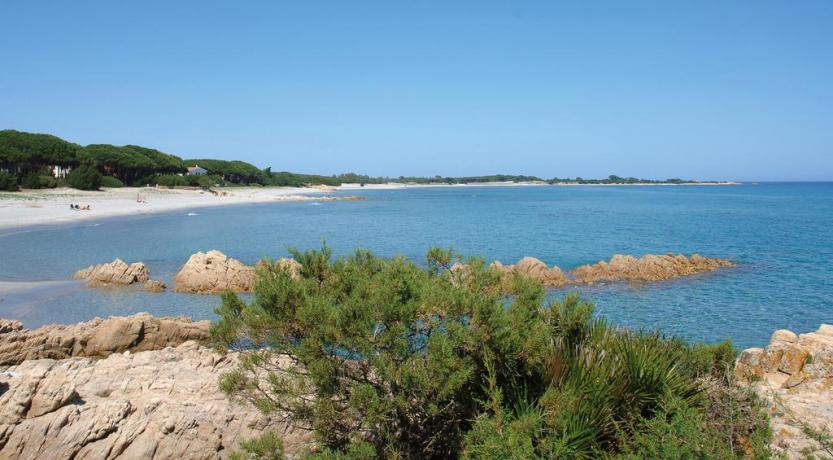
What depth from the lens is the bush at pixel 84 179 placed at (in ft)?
212

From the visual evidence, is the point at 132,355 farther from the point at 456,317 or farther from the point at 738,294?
the point at 738,294

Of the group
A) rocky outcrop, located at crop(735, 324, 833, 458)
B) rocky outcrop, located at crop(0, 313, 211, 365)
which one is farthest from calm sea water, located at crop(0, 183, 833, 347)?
rocky outcrop, located at crop(735, 324, 833, 458)

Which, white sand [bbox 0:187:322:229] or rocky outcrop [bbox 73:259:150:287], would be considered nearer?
rocky outcrop [bbox 73:259:150:287]

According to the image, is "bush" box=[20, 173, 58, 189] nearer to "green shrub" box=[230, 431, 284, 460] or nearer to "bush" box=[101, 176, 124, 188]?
"bush" box=[101, 176, 124, 188]

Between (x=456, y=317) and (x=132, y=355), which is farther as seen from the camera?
(x=132, y=355)

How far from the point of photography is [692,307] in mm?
19375

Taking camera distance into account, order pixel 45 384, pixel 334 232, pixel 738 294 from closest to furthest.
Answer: pixel 45 384 → pixel 738 294 → pixel 334 232

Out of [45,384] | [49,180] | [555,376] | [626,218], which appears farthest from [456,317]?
[49,180]

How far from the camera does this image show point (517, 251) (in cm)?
3491

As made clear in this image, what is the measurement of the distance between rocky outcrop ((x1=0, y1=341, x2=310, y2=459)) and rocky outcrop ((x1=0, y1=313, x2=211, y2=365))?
95.4 inches

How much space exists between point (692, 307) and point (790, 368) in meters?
10.7

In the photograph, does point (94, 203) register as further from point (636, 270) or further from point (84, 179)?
point (636, 270)

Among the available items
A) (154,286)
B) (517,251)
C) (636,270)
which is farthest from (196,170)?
(636,270)

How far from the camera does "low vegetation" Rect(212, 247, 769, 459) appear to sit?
5.23 meters
